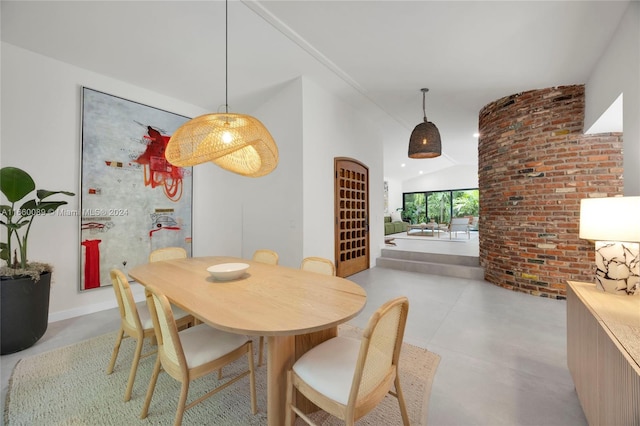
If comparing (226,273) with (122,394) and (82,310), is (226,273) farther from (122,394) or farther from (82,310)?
(82,310)

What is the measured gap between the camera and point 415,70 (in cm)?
324

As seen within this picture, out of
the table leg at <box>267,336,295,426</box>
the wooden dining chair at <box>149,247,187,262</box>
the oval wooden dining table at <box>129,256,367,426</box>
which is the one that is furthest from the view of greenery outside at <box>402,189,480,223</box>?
the table leg at <box>267,336,295,426</box>

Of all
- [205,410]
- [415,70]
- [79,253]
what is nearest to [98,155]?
[79,253]

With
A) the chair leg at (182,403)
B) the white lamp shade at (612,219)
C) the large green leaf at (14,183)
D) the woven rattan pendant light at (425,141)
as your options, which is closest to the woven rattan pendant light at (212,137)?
the chair leg at (182,403)

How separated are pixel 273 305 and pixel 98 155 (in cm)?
329

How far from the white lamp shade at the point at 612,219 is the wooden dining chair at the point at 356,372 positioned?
138cm

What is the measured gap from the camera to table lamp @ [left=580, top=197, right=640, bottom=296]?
4.65 ft

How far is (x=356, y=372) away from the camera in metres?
0.99

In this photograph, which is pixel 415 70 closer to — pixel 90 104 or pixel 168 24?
pixel 168 24

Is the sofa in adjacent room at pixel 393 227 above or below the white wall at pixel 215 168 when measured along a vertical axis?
below

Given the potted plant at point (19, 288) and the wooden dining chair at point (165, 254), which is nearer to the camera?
the potted plant at point (19, 288)

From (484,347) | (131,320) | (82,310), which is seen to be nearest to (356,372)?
(131,320)

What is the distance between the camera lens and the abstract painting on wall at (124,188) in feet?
10.0

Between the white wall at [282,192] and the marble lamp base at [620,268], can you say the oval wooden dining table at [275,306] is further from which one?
the white wall at [282,192]
